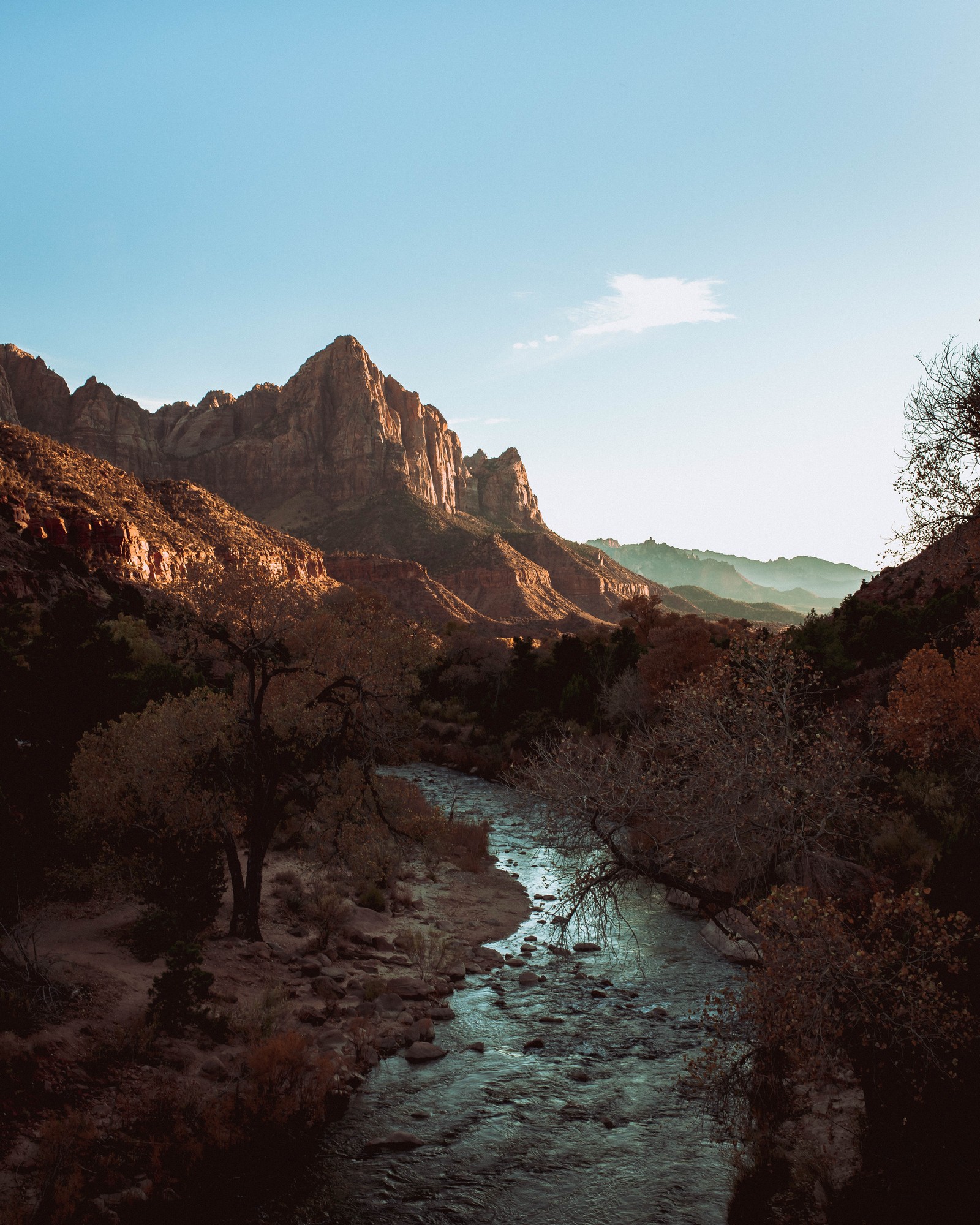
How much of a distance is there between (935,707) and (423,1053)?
10524mm

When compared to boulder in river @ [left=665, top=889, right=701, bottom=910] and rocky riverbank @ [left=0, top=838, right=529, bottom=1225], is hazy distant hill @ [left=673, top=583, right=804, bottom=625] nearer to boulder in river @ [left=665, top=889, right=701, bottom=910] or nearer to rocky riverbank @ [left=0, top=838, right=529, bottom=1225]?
boulder in river @ [left=665, top=889, right=701, bottom=910]

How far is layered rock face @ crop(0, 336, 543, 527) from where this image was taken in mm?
146375

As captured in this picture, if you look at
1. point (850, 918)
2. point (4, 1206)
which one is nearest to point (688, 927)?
point (850, 918)

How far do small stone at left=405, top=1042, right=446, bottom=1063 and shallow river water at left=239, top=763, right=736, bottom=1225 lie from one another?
0.45 feet

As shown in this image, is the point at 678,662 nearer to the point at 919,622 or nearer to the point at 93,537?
the point at 919,622

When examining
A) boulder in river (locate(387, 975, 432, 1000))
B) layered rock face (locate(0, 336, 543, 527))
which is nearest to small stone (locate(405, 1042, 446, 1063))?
boulder in river (locate(387, 975, 432, 1000))

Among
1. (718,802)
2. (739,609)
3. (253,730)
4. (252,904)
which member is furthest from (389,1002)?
(739,609)

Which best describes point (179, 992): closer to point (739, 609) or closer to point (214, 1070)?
point (214, 1070)

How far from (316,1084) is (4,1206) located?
398 cm

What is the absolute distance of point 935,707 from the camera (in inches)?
538

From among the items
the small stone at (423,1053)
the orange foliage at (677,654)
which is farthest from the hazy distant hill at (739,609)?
the small stone at (423,1053)

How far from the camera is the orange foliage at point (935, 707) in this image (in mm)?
13258

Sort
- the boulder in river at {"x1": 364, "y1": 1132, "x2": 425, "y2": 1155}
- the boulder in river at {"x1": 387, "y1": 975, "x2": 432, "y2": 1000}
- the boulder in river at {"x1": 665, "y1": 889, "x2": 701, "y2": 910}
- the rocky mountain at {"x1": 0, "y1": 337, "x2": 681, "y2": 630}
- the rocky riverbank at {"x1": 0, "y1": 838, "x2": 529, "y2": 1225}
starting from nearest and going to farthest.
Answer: the rocky riverbank at {"x1": 0, "y1": 838, "x2": 529, "y2": 1225} < the boulder in river at {"x1": 364, "y1": 1132, "x2": 425, "y2": 1155} < the boulder in river at {"x1": 387, "y1": 975, "x2": 432, "y2": 1000} < the boulder in river at {"x1": 665, "y1": 889, "x2": 701, "y2": 910} < the rocky mountain at {"x1": 0, "y1": 337, "x2": 681, "y2": 630}

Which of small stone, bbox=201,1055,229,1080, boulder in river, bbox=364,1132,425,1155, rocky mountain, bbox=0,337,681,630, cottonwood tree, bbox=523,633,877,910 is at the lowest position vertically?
boulder in river, bbox=364,1132,425,1155
